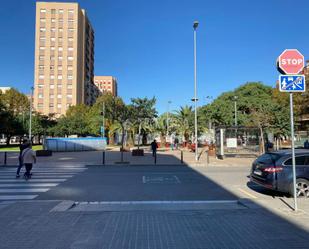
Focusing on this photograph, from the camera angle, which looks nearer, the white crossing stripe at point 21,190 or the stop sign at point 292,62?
the stop sign at point 292,62

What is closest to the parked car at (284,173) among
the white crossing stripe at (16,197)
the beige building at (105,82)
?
the white crossing stripe at (16,197)

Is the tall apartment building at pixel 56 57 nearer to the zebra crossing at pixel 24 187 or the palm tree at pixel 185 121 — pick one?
the palm tree at pixel 185 121

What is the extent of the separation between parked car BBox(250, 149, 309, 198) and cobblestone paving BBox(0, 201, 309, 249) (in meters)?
2.19

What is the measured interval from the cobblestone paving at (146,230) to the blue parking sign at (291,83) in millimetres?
2964

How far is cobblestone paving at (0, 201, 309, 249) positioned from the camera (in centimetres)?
523

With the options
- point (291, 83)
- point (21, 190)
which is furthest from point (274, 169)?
point (21, 190)

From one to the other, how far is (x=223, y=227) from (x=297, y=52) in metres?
4.53

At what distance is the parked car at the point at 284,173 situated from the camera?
9.43 meters

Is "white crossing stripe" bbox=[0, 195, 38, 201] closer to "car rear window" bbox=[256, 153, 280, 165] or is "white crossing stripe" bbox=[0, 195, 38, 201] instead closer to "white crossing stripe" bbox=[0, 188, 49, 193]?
"white crossing stripe" bbox=[0, 188, 49, 193]

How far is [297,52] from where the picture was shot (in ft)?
25.4

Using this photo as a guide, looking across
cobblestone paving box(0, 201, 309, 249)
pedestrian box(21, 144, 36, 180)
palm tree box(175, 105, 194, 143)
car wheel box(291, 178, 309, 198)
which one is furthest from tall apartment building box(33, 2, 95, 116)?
cobblestone paving box(0, 201, 309, 249)

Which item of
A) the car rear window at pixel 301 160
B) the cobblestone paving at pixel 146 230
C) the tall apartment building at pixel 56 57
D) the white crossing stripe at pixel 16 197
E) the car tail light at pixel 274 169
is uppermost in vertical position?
the tall apartment building at pixel 56 57

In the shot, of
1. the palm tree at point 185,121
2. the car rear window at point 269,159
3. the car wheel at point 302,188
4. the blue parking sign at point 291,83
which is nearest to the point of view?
the blue parking sign at point 291,83

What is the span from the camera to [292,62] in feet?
25.5
